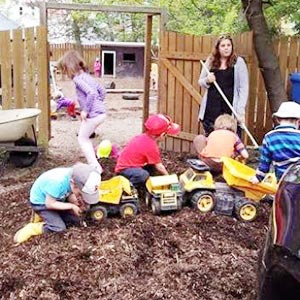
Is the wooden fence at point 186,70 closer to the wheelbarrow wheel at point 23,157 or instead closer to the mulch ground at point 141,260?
the wheelbarrow wheel at point 23,157

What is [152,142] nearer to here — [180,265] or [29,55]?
[180,265]

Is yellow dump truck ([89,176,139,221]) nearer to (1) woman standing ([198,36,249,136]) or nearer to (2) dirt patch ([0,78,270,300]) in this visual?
(2) dirt patch ([0,78,270,300])

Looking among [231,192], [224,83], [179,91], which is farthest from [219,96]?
[231,192]

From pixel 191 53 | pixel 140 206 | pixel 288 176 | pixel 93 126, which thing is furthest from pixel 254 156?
pixel 288 176

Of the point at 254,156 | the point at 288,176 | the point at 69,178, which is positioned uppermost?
the point at 288,176

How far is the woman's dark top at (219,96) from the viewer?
674 centimetres

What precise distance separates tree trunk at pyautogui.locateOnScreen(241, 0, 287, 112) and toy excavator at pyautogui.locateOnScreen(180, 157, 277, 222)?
3.04 meters

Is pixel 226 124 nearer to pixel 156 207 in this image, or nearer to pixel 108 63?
pixel 156 207

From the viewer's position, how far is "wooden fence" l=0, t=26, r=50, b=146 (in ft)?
26.2

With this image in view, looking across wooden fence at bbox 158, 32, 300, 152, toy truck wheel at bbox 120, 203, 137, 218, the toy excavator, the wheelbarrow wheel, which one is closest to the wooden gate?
wooden fence at bbox 158, 32, 300, 152

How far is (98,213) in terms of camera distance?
4.80 meters

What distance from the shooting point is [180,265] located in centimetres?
392

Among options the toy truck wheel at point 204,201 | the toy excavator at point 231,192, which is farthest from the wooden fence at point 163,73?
the toy truck wheel at point 204,201

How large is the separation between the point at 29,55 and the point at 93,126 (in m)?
2.05
